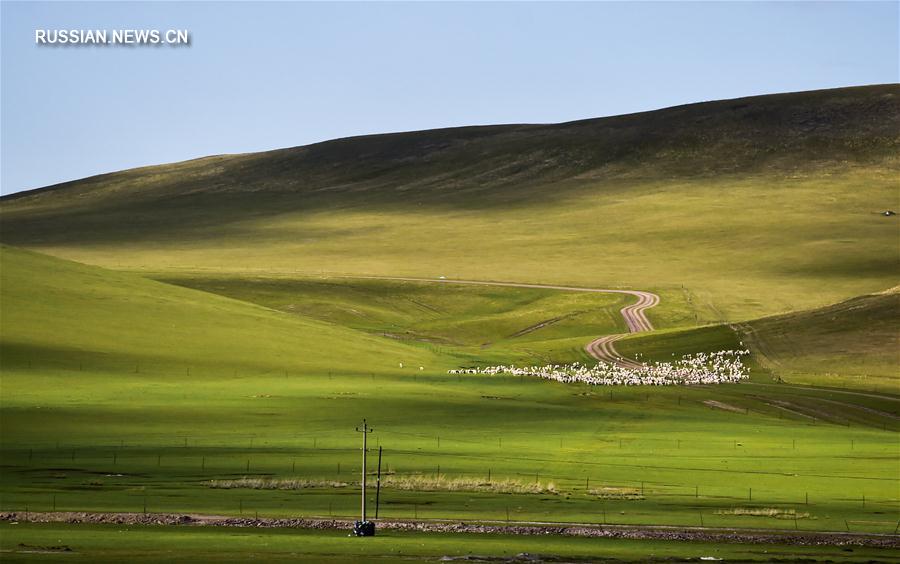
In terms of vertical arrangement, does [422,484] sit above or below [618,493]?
above

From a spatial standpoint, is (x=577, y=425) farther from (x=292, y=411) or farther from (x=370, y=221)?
(x=370, y=221)

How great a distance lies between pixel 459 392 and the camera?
76.6 m

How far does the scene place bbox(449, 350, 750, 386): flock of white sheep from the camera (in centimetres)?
8462

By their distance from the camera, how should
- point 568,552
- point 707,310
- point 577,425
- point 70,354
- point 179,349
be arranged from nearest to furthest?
point 568,552, point 577,425, point 70,354, point 179,349, point 707,310

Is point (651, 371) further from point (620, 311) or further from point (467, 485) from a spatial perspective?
point (467, 485)

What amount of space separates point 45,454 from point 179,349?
36.1 m

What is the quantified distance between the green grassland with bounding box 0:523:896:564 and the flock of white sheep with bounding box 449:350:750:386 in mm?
48075

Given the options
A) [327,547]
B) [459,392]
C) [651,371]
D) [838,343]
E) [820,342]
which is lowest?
[327,547]

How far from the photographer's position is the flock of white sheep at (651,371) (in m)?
84.6

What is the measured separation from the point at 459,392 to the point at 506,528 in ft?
129

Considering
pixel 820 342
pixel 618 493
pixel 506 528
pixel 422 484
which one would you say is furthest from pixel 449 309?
pixel 506 528

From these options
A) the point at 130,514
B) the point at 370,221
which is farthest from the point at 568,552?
the point at 370,221

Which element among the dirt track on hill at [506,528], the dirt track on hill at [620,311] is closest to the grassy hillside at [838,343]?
the dirt track on hill at [620,311]

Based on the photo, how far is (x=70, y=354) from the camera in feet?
267
